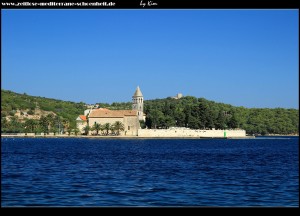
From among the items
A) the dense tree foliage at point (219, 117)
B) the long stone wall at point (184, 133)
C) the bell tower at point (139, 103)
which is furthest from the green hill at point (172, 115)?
the bell tower at point (139, 103)

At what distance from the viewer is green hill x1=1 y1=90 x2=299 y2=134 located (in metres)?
118

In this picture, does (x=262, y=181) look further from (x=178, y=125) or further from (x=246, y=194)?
(x=178, y=125)

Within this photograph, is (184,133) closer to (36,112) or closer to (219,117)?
(219,117)

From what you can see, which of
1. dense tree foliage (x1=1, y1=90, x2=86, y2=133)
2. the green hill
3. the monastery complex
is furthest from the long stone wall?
dense tree foliage (x1=1, y1=90, x2=86, y2=133)

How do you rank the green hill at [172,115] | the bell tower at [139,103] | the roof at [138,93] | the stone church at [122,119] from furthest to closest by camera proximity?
the roof at [138,93]
the bell tower at [139,103]
the green hill at [172,115]
the stone church at [122,119]

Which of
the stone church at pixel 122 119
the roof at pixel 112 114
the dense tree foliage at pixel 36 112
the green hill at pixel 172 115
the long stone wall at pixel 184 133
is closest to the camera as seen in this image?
the long stone wall at pixel 184 133

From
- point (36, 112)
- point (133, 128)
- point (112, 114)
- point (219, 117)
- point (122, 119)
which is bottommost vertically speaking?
point (133, 128)

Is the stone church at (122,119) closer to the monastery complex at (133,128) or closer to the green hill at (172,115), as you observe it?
the monastery complex at (133,128)

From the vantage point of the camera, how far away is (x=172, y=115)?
121m

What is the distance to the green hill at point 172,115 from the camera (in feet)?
388

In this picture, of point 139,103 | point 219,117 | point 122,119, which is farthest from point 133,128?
point 219,117

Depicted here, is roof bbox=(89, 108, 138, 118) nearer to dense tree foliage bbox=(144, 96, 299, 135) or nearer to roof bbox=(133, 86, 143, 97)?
dense tree foliage bbox=(144, 96, 299, 135)
